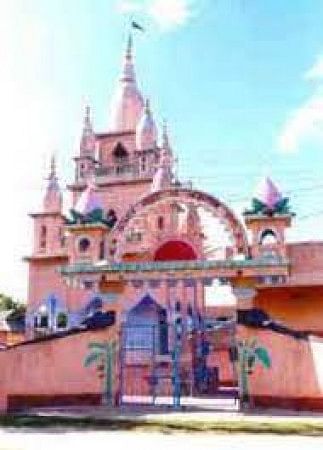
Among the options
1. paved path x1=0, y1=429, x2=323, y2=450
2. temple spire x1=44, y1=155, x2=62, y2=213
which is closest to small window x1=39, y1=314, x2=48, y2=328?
temple spire x1=44, y1=155, x2=62, y2=213

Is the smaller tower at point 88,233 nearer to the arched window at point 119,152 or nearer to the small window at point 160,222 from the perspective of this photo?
the small window at point 160,222

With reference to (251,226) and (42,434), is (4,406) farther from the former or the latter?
(251,226)

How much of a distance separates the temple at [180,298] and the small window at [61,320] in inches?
1.8

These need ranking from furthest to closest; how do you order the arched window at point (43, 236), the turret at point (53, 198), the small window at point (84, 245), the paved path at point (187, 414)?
the turret at point (53, 198)
the arched window at point (43, 236)
the small window at point (84, 245)
the paved path at point (187, 414)

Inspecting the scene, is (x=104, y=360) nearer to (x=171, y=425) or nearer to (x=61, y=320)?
(x=171, y=425)

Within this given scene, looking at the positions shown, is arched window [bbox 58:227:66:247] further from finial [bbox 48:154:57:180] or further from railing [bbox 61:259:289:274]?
railing [bbox 61:259:289:274]

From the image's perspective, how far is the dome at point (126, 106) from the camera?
29812 millimetres

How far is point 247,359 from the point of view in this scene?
41.8 feet

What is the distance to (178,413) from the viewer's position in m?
11.8

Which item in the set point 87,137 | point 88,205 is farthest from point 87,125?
point 88,205

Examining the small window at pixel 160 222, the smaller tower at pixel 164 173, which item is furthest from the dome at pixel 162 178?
the small window at pixel 160 222

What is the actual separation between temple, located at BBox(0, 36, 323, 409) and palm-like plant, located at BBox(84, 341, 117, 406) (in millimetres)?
140

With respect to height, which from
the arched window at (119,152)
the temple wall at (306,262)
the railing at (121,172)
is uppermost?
the arched window at (119,152)

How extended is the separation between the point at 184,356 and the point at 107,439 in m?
8.58
